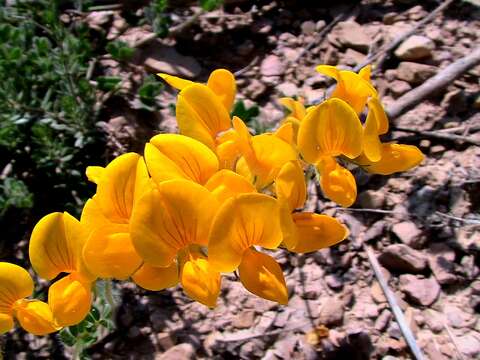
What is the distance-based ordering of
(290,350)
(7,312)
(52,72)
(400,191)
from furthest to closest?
(52,72) < (400,191) < (290,350) < (7,312)

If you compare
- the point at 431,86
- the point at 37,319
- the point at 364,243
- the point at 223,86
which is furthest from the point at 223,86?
the point at 431,86

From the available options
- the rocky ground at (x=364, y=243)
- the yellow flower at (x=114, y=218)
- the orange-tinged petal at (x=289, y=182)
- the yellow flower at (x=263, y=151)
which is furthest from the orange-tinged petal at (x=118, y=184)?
the rocky ground at (x=364, y=243)

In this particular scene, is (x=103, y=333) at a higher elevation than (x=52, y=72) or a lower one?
lower

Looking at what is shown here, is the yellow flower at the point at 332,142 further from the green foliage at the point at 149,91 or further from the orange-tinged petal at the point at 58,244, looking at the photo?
the green foliage at the point at 149,91

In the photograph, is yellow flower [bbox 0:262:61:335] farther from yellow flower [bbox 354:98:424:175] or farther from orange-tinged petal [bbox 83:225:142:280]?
yellow flower [bbox 354:98:424:175]

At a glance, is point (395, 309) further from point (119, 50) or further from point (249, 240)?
point (119, 50)

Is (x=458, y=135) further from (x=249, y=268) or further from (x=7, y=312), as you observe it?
(x=7, y=312)

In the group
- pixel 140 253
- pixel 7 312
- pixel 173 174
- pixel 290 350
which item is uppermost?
pixel 173 174

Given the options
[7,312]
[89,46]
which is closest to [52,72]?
[89,46]
